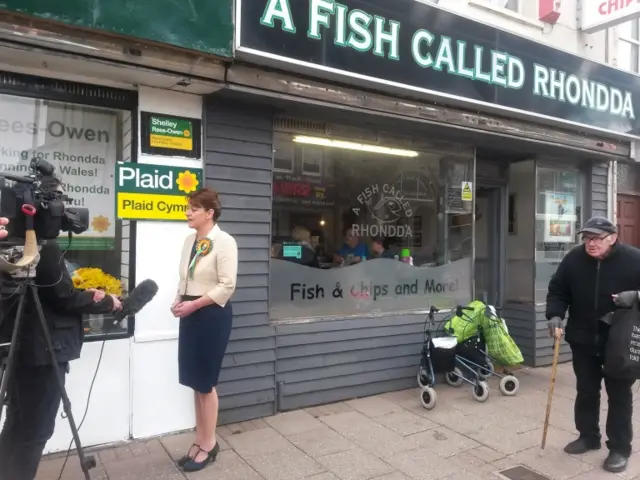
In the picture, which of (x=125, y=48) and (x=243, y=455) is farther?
(x=243, y=455)

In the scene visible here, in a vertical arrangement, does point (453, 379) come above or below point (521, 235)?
below

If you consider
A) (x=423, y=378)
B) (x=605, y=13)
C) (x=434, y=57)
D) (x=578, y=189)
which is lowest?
(x=423, y=378)

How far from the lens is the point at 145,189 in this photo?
402 centimetres

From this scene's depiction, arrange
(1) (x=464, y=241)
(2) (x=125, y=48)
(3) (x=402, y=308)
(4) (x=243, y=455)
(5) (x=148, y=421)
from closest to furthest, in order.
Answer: (2) (x=125, y=48)
(4) (x=243, y=455)
(5) (x=148, y=421)
(3) (x=402, y=308)
(1) (x=464, y=241)

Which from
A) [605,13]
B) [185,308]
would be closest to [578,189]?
[605,13]

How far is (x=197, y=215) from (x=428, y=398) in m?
2.82

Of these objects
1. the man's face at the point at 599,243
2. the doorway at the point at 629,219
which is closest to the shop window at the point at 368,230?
the man's face at the point at 599,243

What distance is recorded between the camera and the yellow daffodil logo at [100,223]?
13.4ft

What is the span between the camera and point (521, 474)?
3623mm

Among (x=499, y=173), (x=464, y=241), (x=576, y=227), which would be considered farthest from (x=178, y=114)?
(x=576, y=227)

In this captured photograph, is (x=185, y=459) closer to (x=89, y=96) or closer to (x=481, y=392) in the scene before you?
(x=89, y=96)

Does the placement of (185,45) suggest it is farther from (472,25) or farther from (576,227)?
(576,227)

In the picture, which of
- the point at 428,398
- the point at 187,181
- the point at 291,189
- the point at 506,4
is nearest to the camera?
the point at 187,181

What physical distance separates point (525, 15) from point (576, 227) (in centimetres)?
296
